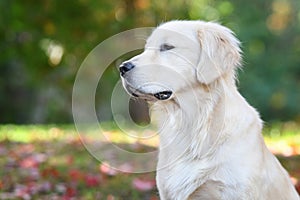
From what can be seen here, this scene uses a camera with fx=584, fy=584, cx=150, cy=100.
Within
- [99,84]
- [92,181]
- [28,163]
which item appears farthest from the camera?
[99,84]

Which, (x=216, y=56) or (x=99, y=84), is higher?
(x=216, y=56)

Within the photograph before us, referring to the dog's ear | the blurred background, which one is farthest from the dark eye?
the blurred background

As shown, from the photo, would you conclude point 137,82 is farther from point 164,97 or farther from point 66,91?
point 66,91

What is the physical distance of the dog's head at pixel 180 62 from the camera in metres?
3.64

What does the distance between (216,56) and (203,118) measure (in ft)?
1.31

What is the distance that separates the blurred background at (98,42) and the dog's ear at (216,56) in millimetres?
7592

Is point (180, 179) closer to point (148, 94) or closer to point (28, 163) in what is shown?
point (148, 94)

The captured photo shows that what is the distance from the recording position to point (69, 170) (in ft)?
20.4

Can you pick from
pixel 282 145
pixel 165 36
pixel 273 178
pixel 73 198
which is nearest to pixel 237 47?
pixel 165 36

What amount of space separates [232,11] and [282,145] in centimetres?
1080

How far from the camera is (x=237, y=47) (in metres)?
3.70

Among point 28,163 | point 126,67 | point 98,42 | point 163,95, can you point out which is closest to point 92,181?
point 28,163

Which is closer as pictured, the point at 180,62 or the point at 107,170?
the point at 180,62

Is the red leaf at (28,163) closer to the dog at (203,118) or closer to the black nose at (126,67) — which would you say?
the dog at (203,118)
